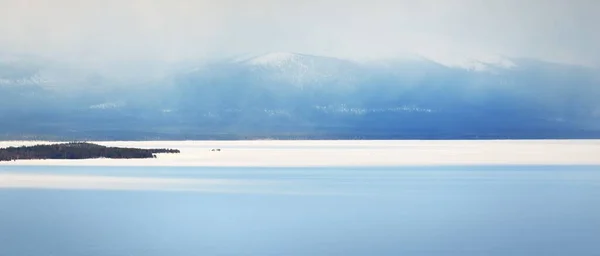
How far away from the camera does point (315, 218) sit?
335 inches

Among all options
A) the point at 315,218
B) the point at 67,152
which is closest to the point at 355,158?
the point at 67,152

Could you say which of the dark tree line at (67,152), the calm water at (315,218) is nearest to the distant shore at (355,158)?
the dark tree line at (67,152)

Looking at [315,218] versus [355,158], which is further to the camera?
[355,158]

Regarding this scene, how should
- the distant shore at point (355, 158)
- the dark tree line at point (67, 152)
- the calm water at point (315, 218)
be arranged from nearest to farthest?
the calm water at point (315, 218)
the distant shore at point (355, 158)
the dark tree line at point (67, 152)

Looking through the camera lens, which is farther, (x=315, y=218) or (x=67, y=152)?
(x=67, y=152)

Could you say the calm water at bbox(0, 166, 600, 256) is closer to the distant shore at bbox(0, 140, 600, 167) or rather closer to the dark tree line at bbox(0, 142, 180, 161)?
the distant shore at bbox(0, 140, 600, 167)

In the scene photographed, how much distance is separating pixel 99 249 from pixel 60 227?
4.23 ft

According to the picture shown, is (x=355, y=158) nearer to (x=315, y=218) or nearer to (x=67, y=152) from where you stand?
(x=67, y=152)

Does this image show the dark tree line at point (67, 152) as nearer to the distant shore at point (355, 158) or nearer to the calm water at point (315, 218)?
the distant shore at point (355, 158)

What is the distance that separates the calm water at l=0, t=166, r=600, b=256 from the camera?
6.82m

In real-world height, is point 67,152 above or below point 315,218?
above

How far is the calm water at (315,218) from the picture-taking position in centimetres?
682

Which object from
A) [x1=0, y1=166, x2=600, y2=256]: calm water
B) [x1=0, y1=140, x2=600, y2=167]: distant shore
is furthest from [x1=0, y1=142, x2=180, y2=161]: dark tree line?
[x1=0, y1=166, x2=600, y2=256]: calm water

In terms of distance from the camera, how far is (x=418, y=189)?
11.8 metres
